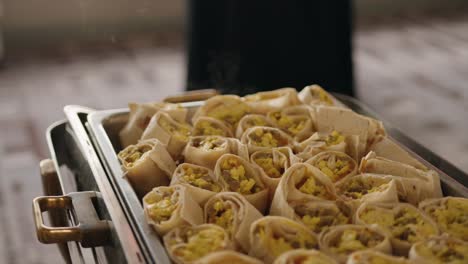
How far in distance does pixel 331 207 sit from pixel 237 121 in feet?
1.64

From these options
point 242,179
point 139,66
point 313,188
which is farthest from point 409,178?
point 139,66

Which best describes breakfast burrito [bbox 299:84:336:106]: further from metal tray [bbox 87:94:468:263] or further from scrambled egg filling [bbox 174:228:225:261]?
scrambled egg filling [bbox 174:228:225:261]

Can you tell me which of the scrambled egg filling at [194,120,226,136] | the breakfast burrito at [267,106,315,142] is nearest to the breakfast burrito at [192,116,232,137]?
the scrambled egg filling at [194,120,226,136]

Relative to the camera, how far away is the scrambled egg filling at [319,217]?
3.91 feet

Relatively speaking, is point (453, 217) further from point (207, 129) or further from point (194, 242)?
point (207, 129)

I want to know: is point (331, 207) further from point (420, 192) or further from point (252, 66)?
point (252, 66)

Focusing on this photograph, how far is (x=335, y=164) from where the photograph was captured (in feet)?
4.56

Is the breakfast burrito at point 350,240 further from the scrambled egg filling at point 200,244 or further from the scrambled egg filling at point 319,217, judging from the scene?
the scrambled egg filling at point 200,244

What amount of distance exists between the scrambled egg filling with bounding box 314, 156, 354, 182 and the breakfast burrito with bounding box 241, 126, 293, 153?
13 centimetres

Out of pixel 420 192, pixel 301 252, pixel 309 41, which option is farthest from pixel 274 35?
pixel 301 252

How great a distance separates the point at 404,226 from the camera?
1.17 metres

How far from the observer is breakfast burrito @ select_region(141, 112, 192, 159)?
5.08 ft

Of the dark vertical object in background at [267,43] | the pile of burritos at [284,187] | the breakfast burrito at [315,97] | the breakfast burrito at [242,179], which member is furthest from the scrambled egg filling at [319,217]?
the dark vertical object in background at [267,43]

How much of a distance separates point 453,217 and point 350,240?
22 cm
